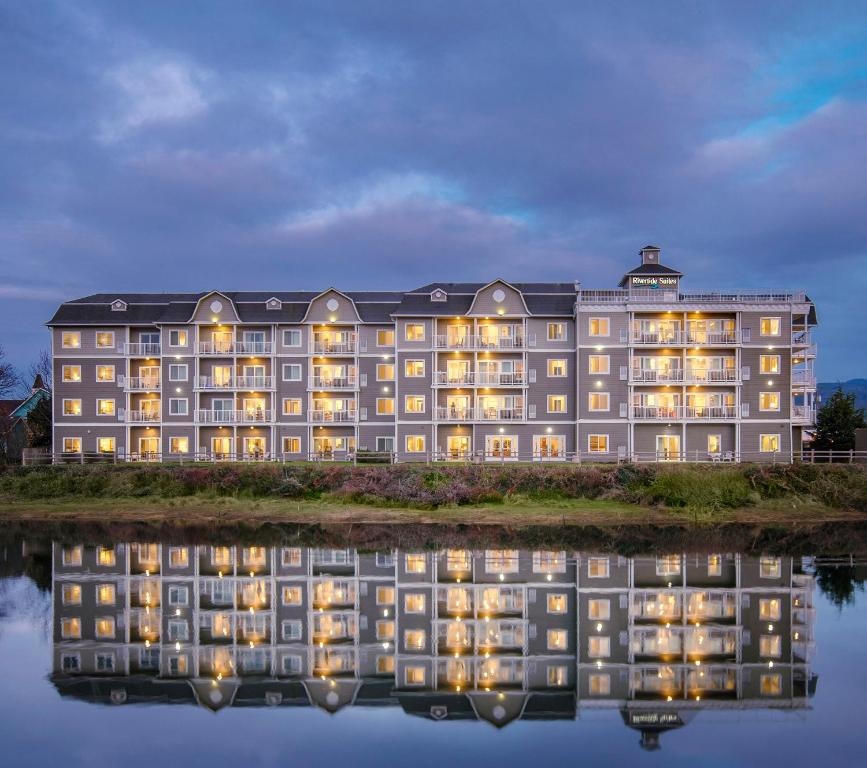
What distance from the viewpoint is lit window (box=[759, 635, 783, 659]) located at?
45.0 ft

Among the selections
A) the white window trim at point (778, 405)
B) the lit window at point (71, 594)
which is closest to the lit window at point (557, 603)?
the lit window at point (71, 594)

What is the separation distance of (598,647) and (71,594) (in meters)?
14.6

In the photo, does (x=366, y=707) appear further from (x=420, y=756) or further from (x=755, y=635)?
(x=755, y=635)

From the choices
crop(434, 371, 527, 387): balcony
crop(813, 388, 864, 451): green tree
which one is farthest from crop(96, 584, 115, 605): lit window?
crop(813, 388, 864, 451): green tree

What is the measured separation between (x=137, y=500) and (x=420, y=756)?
28.7 m

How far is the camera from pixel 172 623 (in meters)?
15.8

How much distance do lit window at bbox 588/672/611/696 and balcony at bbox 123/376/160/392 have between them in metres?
40.8

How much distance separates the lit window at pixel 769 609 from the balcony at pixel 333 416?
32.1m

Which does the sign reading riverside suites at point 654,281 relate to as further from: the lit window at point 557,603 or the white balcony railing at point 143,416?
the white balcony railing at point 143,416

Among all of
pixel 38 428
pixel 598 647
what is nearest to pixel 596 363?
pixel 598 647

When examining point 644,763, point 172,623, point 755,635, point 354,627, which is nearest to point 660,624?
point 755,635

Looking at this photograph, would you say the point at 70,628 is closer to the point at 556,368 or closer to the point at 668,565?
the point at 668,565

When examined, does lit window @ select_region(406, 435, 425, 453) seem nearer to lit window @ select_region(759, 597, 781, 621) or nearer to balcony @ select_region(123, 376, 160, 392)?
balcony @ select_region(123, 376, 160, 392)

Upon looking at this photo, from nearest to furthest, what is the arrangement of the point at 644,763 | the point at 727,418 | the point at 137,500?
1. the point at 644,763
2. the point at 137,500
3. the point at 727,418
